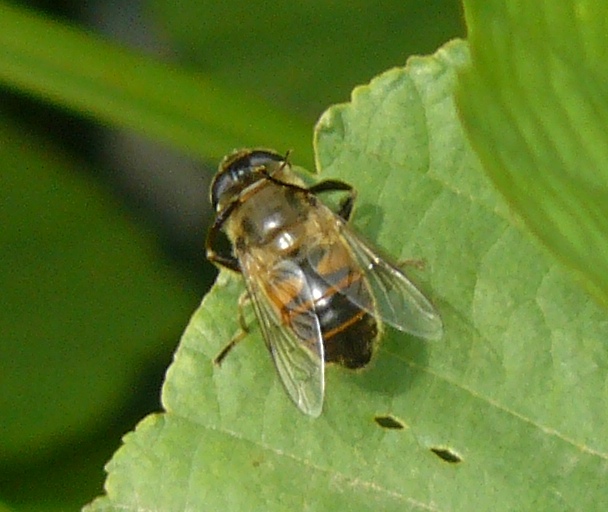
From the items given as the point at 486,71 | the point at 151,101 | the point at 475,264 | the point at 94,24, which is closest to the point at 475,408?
the point at 475,264

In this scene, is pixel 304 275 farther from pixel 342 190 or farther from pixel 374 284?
pixel 342 190

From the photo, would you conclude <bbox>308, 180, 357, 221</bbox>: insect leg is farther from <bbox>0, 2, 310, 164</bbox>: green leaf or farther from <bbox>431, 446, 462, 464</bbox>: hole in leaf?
<bbox>0, 2, 310, 164</bbox>: green leaf

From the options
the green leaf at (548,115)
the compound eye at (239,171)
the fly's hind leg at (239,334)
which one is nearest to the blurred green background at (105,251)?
the compound eye at (239,171)

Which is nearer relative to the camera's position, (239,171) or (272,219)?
(272,219)

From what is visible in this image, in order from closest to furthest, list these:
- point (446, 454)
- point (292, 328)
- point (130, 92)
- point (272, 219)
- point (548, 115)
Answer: point (548, 115)
point (446, 454)
point (292, 328)
point (272, 219)
point (130, 92)

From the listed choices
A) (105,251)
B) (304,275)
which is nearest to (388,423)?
(304,275)

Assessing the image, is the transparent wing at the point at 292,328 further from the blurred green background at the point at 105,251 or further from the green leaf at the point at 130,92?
the blurred green background at the point at 105,251
